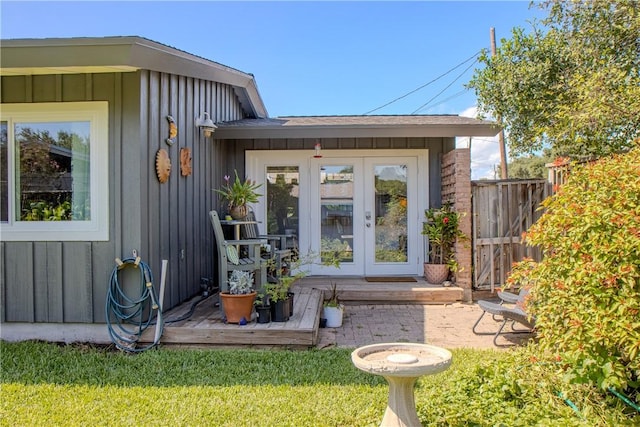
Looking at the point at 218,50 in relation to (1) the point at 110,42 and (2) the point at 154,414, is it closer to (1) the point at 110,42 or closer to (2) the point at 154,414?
(1) the point at 110,42

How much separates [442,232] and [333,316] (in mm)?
2322

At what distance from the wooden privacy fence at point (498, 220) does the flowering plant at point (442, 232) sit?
0.27 m

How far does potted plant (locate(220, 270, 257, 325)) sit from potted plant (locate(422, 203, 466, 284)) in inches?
123

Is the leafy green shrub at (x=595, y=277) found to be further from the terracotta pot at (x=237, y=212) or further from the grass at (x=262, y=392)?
the terracotta pot at (x=237, y=212)

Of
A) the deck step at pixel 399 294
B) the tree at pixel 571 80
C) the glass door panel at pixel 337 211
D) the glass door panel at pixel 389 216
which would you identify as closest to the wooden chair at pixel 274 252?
the deck step at pixel 399 294

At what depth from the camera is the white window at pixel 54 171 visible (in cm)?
396

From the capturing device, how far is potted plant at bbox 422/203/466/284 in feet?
19.7

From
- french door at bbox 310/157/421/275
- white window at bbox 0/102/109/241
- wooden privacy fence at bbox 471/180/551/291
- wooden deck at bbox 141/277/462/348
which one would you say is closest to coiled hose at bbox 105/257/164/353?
wooden deck at bbox 141/277/462/348

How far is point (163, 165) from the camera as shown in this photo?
4309 millimetres

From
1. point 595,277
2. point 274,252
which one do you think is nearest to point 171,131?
point 274,252

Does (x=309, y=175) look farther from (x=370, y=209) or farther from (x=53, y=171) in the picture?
(x=53, y=171)

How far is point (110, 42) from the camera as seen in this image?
3.35m

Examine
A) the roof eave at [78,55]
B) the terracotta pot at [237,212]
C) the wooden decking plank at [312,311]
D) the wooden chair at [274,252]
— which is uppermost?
the roof eave at [78,55]

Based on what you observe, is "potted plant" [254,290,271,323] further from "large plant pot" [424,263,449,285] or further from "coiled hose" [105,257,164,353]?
"large plant pot" [424,263,449,285]
